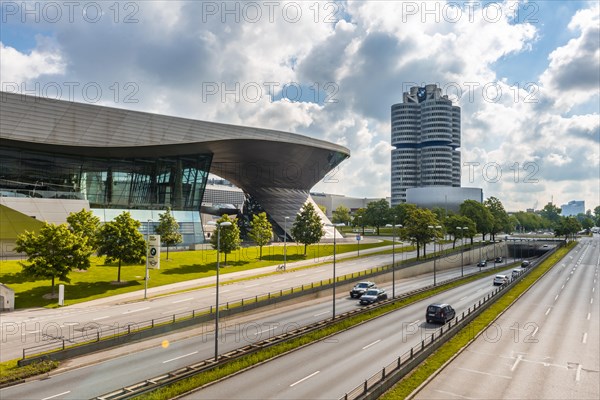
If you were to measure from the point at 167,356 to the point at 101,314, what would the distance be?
12.7 metres

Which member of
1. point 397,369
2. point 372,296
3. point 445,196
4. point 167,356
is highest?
point 445,196

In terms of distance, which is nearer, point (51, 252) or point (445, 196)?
point (51, 252)

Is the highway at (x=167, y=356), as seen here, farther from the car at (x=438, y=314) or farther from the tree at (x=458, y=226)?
the tree at (x=458, y=226)

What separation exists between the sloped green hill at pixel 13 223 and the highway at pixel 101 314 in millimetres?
20114

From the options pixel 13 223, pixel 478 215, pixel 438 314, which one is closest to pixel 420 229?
pixel 438 314

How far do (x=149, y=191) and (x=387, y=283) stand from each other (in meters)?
50.6

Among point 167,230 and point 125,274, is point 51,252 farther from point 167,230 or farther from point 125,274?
point 167,230

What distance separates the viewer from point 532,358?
2516 cm

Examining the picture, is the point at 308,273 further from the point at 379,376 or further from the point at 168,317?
the point at 379,376

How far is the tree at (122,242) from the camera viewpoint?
4594 centimetres

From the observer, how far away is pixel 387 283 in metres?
59.1

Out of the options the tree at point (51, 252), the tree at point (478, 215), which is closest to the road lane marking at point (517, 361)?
the tree at point (51, 252)

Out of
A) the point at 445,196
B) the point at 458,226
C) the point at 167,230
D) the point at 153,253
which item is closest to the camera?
the point at 153,253

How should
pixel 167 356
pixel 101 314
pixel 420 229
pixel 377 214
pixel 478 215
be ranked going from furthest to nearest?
pixel 377 214
pixel 478 215
pixel 420 229
pixel 101 314
pixel 167 356
